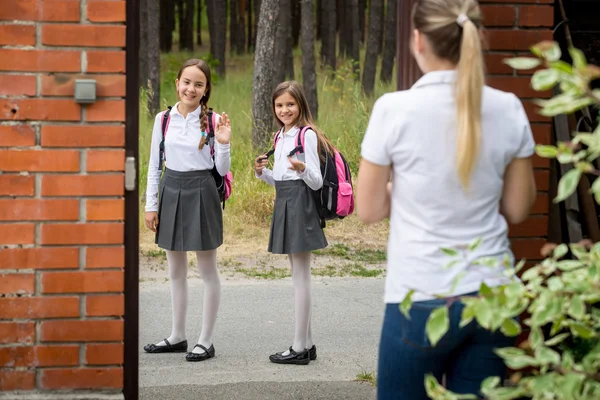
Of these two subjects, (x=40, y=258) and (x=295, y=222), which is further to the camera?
(x=295, y=222)

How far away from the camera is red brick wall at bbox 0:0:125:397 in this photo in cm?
362

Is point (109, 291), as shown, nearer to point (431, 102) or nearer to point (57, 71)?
point (57, 71)

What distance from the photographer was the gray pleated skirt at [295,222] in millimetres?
5703

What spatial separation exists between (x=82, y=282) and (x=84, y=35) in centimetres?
95

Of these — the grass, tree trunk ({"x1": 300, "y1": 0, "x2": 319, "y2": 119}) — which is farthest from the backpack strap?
tree trunk ({"x1": 300, "y1": 0, "x2": 319, "y2": 119})

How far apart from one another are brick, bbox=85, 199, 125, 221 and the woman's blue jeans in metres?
1.41

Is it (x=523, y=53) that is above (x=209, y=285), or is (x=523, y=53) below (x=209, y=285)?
above

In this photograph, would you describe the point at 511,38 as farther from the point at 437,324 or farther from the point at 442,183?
the point at 437,324

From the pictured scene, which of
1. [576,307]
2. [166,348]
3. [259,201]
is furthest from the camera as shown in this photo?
[259,201]

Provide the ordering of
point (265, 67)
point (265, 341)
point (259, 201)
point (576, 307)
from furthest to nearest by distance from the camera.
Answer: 1. point (265, 67)
2. point (259, 201)
3. point (265, 341)
4. point (576, 307)

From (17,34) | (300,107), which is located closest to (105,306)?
(17,34)

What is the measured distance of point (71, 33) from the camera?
11.9 ft

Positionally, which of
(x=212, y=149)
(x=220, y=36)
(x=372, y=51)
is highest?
(x=220, y=36)

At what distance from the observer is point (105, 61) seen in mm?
3656
